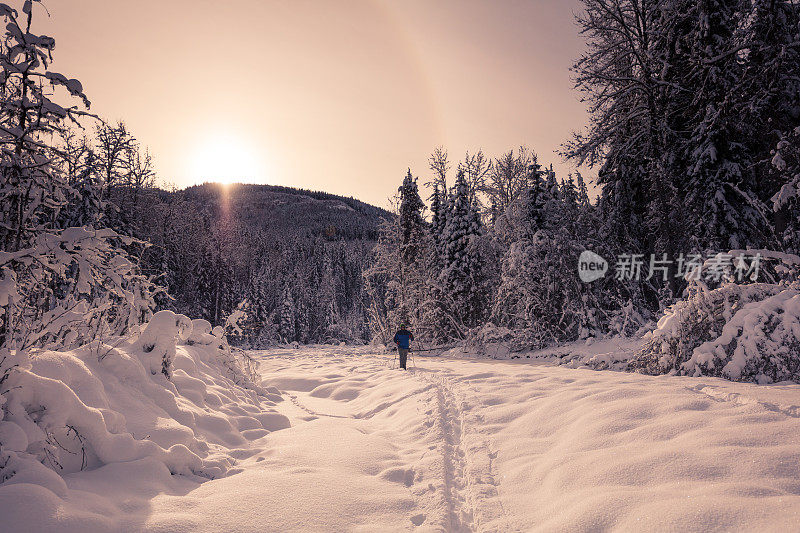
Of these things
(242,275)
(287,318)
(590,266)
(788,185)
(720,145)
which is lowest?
(287,318)

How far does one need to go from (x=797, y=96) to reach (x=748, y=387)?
10941 mm

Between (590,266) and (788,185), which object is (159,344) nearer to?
(788,185)

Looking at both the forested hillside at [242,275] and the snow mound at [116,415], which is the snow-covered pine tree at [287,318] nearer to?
the forested hillside at [242,275]

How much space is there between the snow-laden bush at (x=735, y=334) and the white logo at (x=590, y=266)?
25.7ft

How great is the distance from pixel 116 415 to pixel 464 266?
2173 centimetres

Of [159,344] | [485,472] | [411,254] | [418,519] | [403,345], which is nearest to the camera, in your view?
[418,519]

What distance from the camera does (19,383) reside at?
315cm

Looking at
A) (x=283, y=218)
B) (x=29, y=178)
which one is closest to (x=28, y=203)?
(x=29, y=178)

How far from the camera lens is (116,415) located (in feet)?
12.0

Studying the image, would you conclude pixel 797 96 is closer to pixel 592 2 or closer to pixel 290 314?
pixel 592 2

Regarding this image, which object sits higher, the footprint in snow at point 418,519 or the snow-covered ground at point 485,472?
the snow-covered ground at point 485,472

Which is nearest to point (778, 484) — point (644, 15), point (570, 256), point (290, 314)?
point (570, 256)

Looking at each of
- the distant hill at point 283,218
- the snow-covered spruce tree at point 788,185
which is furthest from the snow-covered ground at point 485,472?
the distant hill at point 283,218

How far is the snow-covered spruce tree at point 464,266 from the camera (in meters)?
24.0
